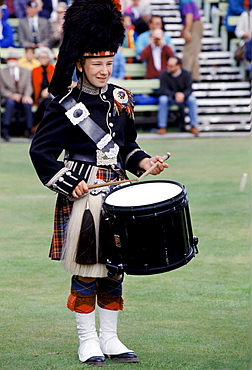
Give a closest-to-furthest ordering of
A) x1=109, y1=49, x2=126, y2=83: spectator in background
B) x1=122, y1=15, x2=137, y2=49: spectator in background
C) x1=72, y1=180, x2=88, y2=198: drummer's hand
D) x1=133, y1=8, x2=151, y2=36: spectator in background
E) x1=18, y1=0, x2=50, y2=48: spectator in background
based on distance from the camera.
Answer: x1=72, y1=180, x2=88, y2=198: drummer's hand → x1=109, y1=49, x2=126, y2=83: spectator in background → x1=18, y1=0, x2=50, y2=48: spectator in background → x1=122, y1=15, x2=137, y2=49: spectator in background → x1=133, y1=8, x2=151, y2=36: spectator in background

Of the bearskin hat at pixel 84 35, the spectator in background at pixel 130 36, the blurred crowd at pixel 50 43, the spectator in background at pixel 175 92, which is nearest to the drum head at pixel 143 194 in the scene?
the bearskin hat at pixel 84 35

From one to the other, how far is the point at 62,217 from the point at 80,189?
0.27 meters

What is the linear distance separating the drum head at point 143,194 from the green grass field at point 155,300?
2.70ft

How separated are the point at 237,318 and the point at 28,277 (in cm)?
165

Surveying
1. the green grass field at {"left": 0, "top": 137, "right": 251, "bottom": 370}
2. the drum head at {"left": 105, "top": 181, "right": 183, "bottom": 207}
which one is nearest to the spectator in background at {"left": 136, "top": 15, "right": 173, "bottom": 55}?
the green grass field at {"left": 0, "top": 137, "right": 251, "bottom": 370}

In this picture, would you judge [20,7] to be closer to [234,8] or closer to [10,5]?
[10,5]

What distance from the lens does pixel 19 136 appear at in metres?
15.2

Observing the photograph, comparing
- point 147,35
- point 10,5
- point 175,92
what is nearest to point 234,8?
point 147,35

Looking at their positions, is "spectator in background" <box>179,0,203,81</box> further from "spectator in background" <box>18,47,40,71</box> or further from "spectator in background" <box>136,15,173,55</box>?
"spectator in background" <box>18,47,40,71</box>

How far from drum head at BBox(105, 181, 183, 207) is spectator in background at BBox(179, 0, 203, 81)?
1306 centimetres

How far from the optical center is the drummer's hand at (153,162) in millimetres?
4008

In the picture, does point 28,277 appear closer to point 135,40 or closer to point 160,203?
point 160,203

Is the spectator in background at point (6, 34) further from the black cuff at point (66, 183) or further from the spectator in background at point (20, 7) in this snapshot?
the black cuff at point (66, 183)

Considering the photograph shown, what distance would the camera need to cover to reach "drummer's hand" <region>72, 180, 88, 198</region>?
382 centimetres
